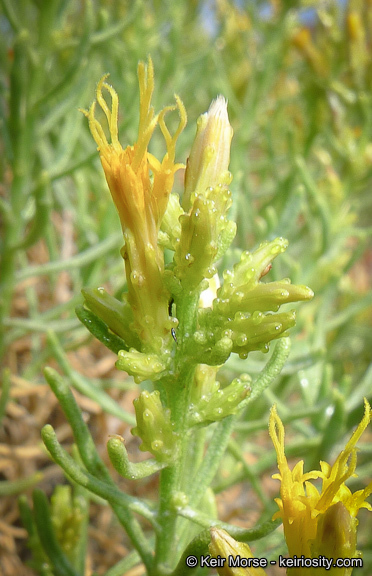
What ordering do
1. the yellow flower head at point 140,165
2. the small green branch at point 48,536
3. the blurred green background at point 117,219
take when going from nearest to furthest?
the yellow flower head at point 140,165 → the small green branch at point 48,536 → the blurred green background at point 117,219

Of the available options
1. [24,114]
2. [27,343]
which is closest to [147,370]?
[24,114]

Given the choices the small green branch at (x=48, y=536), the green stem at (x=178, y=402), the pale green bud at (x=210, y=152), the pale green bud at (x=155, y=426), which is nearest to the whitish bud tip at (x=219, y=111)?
the pale green bud at (x=210, y=152)

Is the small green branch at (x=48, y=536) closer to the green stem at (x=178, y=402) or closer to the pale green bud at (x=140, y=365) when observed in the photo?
the green stem at (x=178, y=402)

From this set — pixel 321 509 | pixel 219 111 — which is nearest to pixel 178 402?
pixel 321 509

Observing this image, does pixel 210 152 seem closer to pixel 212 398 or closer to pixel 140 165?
pixel 140 165

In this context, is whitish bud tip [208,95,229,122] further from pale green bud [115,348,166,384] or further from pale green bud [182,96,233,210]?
pale green bud [115,348,166,384]
